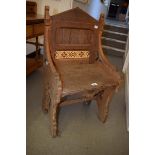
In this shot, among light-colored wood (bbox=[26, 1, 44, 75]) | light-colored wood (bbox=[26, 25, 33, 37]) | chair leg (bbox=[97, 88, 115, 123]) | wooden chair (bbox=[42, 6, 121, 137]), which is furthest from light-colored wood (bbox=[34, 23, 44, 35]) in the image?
chair leg (bbox=[97, 88, 115, 123])

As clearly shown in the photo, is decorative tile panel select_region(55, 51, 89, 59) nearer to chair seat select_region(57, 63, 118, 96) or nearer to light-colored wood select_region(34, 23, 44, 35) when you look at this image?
chair seat select_region(57, 63, 118, 96)

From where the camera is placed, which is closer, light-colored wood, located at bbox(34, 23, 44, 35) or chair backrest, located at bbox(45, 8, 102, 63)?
chair backrest, located at bbox(45, 8, 102, 63)

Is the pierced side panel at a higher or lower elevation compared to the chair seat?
higher

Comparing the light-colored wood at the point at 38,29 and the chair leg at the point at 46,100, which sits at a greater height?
the light-colored wood at the point at 38,29

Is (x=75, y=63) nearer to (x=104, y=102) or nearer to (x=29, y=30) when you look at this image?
(x=104, y=102)

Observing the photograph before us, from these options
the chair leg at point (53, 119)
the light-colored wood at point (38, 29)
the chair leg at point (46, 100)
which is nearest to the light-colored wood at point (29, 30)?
the light-colored wood at point (38, 29)

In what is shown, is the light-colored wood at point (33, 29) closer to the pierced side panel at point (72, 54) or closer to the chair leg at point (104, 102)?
the pierced side panel at point (72, 54)

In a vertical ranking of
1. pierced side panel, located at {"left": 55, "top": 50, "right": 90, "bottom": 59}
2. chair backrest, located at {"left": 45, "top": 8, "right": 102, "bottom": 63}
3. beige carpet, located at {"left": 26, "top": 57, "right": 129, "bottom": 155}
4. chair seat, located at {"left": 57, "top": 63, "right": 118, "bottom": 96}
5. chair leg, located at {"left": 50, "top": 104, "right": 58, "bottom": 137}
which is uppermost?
chair backrest, located at {"left": 45, "top": 8, "right": 102, "bottom": 63}

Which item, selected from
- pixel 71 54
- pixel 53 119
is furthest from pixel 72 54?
Result: pixel 53 119

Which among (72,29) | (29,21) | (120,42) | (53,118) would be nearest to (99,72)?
(72,29)

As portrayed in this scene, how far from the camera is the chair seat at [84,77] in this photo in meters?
1.42

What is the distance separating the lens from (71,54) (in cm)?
177

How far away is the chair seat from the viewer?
1.42 metres
